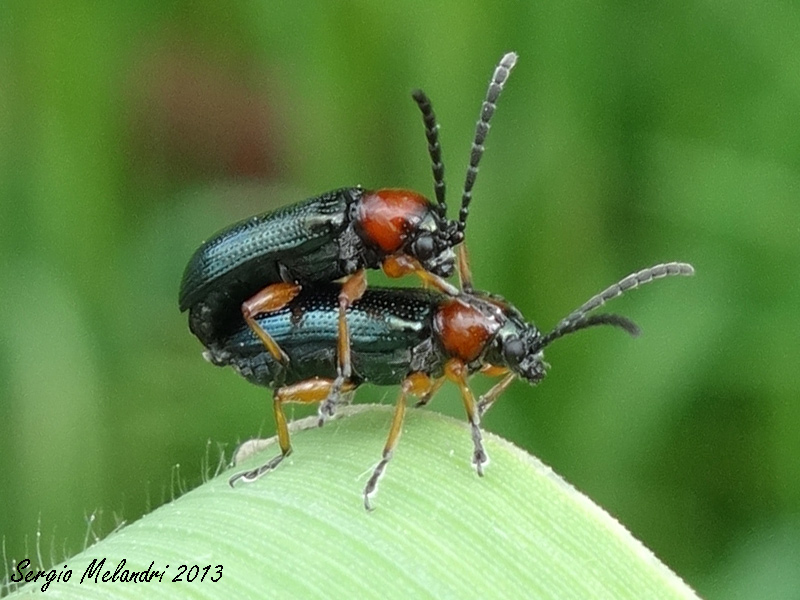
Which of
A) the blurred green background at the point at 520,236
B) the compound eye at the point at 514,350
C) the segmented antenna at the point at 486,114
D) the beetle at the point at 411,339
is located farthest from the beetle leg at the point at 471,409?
the blurred green background at the point at 520,236

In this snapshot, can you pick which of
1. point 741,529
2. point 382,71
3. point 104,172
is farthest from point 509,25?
point 741,529

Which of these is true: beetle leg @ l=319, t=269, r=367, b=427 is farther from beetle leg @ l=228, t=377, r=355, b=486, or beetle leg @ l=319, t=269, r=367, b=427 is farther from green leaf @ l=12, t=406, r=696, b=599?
green leaf @ l=12, t=406, r=696, b=599

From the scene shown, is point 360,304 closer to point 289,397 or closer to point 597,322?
point 289,397

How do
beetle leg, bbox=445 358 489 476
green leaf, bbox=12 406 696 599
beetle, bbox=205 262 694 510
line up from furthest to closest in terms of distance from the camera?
beetle, bbox=205 262 694 510 → beetle leg, bbox=445 358 489 476 → green leaf, bbox=12 406 696 599

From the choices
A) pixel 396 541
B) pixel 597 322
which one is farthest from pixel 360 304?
pixel 396 541

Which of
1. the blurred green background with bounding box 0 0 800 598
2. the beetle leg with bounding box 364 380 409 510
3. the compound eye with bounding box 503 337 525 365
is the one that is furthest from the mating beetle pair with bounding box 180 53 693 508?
the blurred green background with bounding box 0 0 800 598
